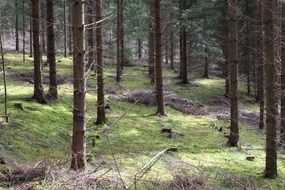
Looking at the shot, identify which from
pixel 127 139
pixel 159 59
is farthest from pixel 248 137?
pixel 127 139

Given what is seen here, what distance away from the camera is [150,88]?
30.7 meters

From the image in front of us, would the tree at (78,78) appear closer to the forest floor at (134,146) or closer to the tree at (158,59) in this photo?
the forest floor at (134,146)

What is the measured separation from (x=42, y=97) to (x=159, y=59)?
5879 millimetres

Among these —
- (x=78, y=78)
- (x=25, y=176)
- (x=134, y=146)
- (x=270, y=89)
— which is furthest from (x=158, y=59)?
(x=25, y=176)

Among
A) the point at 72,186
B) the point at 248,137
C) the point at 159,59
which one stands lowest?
the point at 248,137

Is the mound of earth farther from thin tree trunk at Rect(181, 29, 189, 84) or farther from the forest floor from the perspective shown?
thin tree trunk at Rect(181, 29, 189, 84)

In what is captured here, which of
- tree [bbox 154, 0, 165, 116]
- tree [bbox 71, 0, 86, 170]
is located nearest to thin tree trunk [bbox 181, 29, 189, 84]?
tree [bbox 154, 0, 165, 116]

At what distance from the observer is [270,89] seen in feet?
40.1

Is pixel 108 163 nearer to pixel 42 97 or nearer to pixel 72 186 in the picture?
pixel 72 186

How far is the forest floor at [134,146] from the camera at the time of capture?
32.4 ft

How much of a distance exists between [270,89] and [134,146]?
499 centimetres

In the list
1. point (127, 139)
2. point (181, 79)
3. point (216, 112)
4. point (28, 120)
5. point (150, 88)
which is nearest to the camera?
point (28, 120)

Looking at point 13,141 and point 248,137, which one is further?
point 248,137

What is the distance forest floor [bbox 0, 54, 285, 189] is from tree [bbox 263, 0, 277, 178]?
56 centimetres
